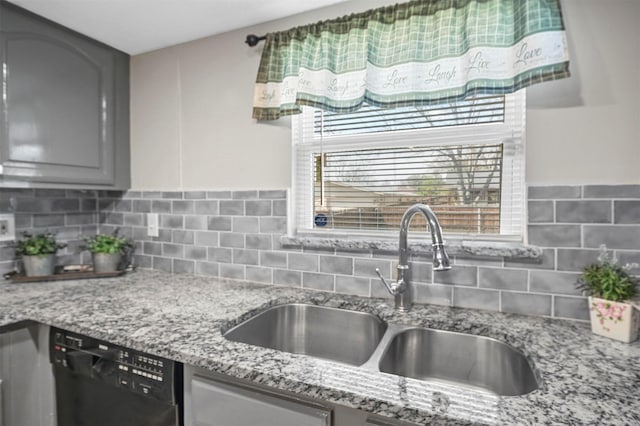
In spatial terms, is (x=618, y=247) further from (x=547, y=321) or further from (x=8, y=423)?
(x=8, y=423)

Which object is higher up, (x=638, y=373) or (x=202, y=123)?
(x=202, y=123)

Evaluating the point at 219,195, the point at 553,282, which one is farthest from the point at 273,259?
the point at 553,282

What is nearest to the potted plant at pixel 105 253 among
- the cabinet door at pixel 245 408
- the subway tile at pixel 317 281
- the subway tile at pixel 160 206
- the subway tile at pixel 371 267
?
the subway tile at pixel 160 206

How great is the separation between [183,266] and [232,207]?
0.46 metres

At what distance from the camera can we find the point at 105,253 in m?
1.78

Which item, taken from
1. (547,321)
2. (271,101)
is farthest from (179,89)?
(547,321)

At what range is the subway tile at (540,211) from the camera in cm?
119

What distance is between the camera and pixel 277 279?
64.4 inches

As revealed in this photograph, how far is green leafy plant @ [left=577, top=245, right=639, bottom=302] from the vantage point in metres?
1.00

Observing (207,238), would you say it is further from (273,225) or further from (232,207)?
(273,225)

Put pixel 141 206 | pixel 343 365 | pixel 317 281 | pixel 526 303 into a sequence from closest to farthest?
1. pixel 343 365
2. pixel 526 303
3. pixel 317 281
4. pixel 141 206

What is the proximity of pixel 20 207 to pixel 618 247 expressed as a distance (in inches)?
102

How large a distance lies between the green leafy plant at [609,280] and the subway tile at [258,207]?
4.08 ft

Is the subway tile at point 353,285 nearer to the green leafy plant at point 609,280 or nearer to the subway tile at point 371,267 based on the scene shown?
the subway tile at point 371,267
